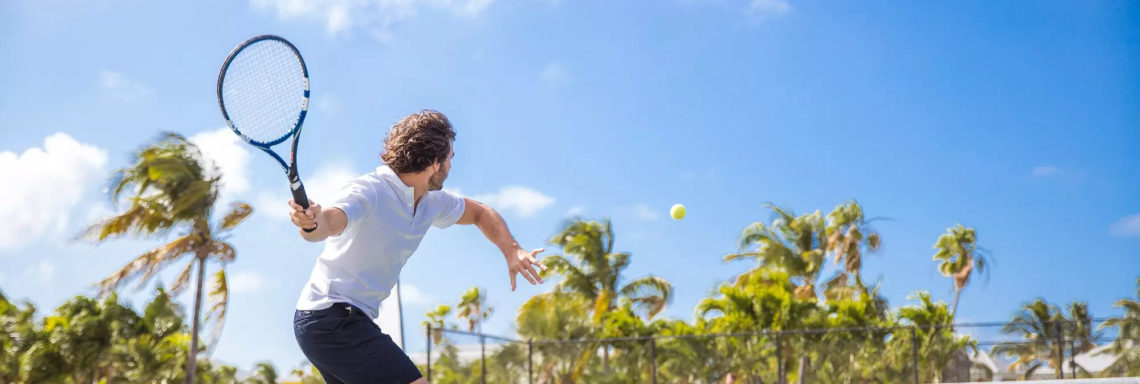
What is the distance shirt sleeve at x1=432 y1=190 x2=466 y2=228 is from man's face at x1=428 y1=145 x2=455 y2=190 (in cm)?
9

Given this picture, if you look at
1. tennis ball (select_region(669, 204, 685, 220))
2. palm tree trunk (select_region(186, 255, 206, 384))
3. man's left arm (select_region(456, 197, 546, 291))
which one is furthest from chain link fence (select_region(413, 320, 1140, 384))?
man's left arm (select_region(456, 197, 546, 291))

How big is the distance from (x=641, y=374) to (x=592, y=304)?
8176 millimetres

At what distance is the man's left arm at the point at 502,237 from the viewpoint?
10.4ft

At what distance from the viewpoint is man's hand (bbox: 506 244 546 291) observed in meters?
3.13

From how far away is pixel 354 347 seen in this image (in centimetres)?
260

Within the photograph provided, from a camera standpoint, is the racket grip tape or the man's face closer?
the racket grip tape

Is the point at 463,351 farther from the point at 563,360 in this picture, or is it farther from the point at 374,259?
the point at 374,259

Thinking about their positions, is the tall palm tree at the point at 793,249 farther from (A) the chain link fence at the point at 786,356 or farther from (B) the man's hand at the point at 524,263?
(B) the man's hand at the point at 524,263

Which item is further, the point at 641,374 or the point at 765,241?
the point at 765,241

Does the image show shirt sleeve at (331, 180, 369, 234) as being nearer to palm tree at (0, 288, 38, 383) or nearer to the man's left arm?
the man's left arm

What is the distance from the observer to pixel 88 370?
66.4ft

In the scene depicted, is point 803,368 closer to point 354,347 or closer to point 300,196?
point 354,347

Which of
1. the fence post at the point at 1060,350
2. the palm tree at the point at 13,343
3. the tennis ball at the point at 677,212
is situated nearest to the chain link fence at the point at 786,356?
the fence post at the point at 1060,350

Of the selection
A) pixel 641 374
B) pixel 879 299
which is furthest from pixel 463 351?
pixel 879 299
